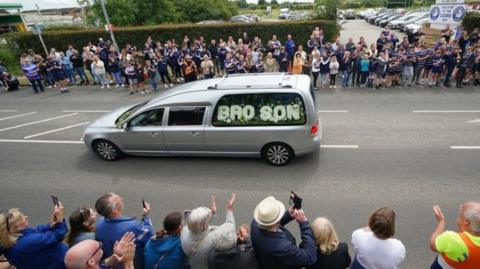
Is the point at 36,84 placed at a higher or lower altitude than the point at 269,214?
lower

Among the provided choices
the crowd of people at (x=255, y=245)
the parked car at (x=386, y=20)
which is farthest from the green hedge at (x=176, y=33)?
the crowd of people at (x=255, y=245)

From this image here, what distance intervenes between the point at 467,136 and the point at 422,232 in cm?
438

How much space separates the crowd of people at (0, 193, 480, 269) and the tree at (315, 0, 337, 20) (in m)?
22.0

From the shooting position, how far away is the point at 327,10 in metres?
22.3

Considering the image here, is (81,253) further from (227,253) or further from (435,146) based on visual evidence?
(435,146)

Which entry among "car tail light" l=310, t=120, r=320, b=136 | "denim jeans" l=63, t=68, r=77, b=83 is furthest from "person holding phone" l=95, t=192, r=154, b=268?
"denim jeans" l=63, t=68, r=77, b=83

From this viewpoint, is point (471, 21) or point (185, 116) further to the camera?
point (471, 21)

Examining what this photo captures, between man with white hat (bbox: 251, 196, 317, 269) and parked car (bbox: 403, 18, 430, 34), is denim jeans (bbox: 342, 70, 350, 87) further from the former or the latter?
parked car (bbox: 403, 18, 430, 34)

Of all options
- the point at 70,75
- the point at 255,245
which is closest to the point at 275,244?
the point at 255,245

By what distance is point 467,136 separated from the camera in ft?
25.2

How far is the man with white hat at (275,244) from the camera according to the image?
2877mm

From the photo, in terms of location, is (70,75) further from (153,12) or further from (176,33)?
(153,12)

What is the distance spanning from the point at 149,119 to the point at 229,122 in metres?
1.94

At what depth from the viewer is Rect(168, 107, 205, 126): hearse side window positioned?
684 cm
